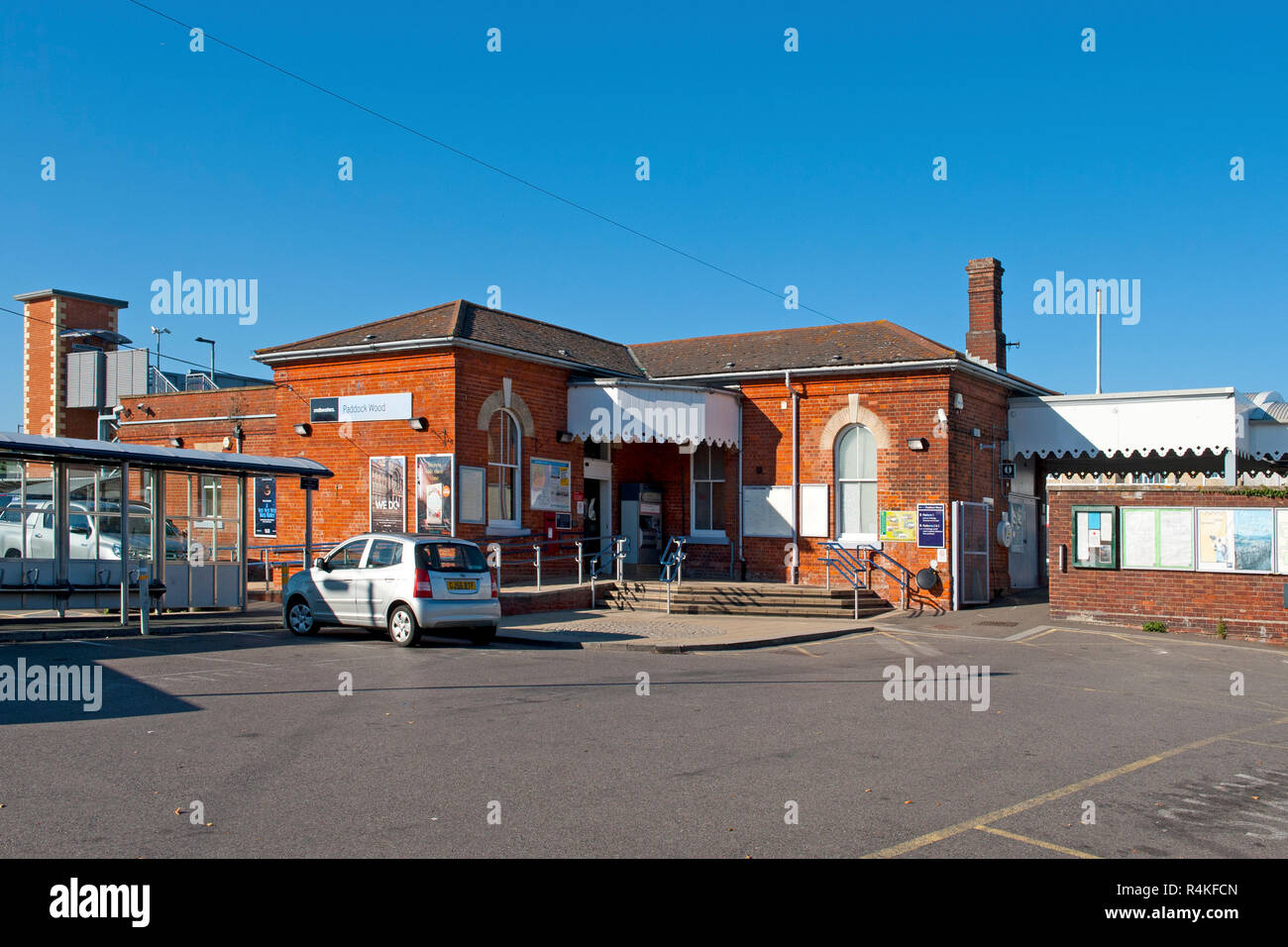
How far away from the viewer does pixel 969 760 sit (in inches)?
310

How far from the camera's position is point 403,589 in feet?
48.3

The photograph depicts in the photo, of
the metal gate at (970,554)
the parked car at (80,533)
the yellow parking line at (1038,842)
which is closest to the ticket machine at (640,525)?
the metal gate at (970,554)

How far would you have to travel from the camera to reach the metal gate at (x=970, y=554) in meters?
21.2

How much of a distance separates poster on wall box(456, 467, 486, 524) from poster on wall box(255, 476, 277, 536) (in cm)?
576

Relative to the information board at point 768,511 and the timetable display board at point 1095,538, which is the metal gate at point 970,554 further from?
the information board at point 768,511

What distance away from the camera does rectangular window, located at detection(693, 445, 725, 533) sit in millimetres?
24438

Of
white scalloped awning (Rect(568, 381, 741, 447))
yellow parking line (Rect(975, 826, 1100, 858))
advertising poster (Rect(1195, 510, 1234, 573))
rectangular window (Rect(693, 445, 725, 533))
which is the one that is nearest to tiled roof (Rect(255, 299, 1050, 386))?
white scalloped awning (Rect(568, 381, 741, 447))

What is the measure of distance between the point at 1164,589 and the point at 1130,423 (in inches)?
218

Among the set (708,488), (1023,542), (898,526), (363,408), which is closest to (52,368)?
(363,408)

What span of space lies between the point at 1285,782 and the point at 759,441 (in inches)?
653

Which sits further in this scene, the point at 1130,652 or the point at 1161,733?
the point at 1130,652

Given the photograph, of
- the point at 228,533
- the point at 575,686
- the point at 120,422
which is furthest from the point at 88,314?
the point at 575,686
